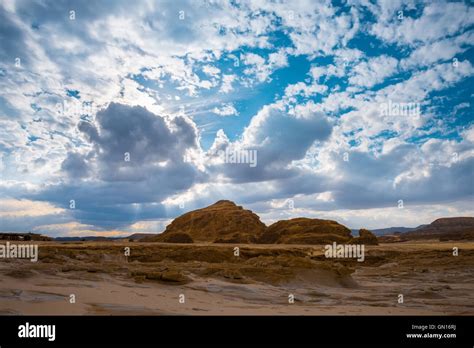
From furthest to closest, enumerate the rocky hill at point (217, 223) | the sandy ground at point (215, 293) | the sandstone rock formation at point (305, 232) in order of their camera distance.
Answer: the rocky hill at point (217, 223), the sandstone rock formation at point (305, 232), the sandy ground at point (215, 293)

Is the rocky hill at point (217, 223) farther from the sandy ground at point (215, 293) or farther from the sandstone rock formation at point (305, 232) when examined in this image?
the sandy ground at point (215, 293)

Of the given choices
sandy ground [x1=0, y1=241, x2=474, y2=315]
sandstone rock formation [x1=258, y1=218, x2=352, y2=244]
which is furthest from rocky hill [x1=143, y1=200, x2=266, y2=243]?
sandy ground [x1=0, y1=241, x2=474, y2=315]

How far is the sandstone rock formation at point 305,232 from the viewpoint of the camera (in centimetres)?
6738

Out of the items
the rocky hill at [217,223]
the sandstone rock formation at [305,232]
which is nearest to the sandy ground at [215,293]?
the sandstone rock formation at [305,232]

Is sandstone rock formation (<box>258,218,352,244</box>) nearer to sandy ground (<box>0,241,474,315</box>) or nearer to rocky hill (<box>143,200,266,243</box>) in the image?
rocky hill (<box>143,200,266,243</box>)

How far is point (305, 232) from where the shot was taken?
73188 mm

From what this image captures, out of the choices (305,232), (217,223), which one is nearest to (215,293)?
(305,232)

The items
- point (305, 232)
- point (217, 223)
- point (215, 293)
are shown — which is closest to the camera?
point (215, 293)

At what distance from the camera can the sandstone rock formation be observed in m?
67.4

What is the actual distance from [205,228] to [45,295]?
8834cm

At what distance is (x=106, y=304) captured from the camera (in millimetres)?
7715

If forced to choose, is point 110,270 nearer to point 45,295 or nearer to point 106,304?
point 45,295

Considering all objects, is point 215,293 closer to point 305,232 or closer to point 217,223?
point 305,232

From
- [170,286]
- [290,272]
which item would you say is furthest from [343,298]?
[170,286]
